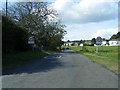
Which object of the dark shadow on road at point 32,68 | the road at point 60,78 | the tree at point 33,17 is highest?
the tree at point 33,17

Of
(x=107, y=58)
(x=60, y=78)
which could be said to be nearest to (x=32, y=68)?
(x=60, y=78)

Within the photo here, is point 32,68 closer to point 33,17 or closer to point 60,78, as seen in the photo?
point 60,78

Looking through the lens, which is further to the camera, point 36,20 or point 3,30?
point 36,20

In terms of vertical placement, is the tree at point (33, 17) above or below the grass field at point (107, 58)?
above

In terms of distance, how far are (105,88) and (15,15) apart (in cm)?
4204

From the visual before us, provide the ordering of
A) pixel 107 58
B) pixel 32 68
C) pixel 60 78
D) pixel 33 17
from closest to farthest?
1. pixel 60 78
2. pixel 32 68
3. pixel 107 58
4. pixel 33 17

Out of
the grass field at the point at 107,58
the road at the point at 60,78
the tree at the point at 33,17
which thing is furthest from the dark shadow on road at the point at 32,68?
the tree at the point at 33,17

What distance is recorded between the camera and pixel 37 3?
162ft

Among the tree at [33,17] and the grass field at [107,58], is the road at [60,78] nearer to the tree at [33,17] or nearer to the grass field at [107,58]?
the grass field at [107,58]

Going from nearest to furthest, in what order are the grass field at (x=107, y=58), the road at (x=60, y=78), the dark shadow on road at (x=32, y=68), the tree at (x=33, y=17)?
the road at (x=60, y=78)
the dark shadow on road at (x=32, y=68)
the grass field at (x=107, y=58)
the tree at (x=33, y=17)

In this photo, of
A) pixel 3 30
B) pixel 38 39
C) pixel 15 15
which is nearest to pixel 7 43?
pixel 3 30

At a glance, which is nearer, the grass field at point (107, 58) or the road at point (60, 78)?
the road at point (60, 78)

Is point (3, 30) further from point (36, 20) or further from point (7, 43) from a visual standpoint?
point (36, 20)

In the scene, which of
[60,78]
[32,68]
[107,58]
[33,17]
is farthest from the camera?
[33,17]
